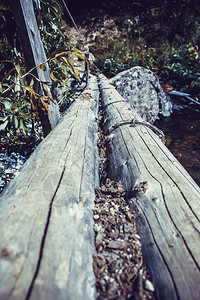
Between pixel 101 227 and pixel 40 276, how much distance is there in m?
0.55

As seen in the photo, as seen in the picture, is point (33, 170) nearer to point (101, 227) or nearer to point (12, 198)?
point (12, 198)

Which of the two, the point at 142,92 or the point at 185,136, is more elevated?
the point at 142,92

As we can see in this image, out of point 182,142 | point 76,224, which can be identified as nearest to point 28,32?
point 76,224

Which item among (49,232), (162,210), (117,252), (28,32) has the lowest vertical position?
(117,252)

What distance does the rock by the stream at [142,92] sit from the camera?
5.24 meters

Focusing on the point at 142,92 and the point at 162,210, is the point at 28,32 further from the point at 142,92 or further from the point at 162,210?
the point at 142,92

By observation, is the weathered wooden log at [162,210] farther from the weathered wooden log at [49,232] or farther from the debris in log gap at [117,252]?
the weathered wooden log at [49,232]

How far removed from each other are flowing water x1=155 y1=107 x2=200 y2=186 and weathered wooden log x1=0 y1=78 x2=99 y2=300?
2626mm

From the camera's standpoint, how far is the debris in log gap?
79 centimetres

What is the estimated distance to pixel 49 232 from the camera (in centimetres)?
80

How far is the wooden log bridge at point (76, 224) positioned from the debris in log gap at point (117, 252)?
0.05 metres

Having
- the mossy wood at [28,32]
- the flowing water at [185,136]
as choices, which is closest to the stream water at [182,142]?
the flowing water at [185,136]

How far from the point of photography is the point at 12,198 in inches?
38.1

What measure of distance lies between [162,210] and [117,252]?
1.15 ft
